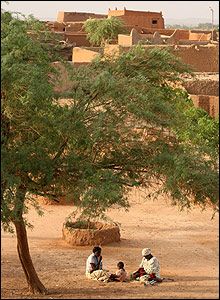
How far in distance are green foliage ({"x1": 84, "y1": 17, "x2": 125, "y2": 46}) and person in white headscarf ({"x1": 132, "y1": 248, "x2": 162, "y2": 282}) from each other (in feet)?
114

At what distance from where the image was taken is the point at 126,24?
173 ft

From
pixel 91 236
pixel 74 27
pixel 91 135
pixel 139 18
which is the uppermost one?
pixel 139 18

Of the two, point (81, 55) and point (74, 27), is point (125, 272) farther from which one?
point (74, 27)

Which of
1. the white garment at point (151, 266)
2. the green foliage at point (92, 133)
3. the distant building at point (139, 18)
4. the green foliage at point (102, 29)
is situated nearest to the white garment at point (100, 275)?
the white garment at point (151, 266)

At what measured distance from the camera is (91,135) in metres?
10.7

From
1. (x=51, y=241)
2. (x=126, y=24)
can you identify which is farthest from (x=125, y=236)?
(x=126, y=24)

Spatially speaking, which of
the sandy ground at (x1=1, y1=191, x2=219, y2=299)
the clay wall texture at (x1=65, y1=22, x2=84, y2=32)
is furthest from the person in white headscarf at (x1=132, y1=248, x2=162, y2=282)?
the clay wall texture at (x1=65, y1=22, x2=84, y2=32)

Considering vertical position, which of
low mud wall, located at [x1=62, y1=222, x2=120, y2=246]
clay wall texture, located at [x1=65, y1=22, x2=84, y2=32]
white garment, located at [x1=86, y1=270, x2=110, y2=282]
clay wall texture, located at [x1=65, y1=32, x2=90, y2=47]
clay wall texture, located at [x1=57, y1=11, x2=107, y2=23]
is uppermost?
clay wall texture, located at [x1=57, y1=11, x2=107, y2=23]

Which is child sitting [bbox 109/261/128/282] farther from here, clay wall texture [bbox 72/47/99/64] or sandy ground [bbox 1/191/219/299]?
clay wall texture [bbox 72/47/99/64]

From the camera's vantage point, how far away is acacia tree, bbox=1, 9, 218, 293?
10.1 m

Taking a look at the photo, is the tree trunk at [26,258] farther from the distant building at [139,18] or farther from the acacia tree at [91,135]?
the distant building at [139,18]

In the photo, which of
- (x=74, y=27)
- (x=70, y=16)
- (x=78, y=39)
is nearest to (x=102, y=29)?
(x=78, y=39)

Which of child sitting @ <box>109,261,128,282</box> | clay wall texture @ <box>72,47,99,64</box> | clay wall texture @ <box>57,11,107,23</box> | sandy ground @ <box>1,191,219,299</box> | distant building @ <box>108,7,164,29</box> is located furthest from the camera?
clay wall texture @ <box>57,11,107,23</box>

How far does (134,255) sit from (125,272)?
230 cm
